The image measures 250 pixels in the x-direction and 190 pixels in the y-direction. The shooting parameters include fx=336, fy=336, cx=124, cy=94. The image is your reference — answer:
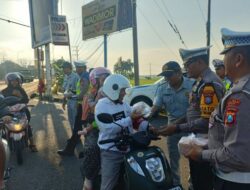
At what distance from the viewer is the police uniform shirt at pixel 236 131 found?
6.04ft

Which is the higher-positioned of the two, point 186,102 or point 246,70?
point 246,70

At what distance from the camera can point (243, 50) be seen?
198cm

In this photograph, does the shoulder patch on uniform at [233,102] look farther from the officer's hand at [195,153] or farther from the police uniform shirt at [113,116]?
the police uniform shirt at [113,116]

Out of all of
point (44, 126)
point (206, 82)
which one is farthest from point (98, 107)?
point (44, 126)

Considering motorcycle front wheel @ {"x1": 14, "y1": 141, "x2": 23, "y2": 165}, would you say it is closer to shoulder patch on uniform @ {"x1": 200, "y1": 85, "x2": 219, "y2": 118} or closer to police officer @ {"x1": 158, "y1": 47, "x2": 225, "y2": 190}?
police officer @ {"x1": 158, "y1": 47, "x2": 225, "y2": 190}

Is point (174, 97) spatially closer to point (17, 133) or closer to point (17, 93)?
point (17, 133)

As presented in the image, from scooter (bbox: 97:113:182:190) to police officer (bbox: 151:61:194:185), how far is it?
3.95ft

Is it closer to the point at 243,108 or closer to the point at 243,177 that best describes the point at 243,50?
the point at 243,108

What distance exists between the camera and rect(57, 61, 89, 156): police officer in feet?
22.1

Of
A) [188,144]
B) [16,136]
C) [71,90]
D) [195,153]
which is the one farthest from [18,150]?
[195,153]

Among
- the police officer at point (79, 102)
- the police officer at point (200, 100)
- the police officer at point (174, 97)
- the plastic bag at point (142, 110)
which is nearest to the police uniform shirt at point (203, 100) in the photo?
the police officer at point (200, 100)

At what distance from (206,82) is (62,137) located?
613cm

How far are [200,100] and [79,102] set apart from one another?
4.23 metres

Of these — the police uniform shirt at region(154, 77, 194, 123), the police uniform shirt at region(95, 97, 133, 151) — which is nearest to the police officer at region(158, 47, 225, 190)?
the police uniform shirt at region(95, 97, 133, 151)
